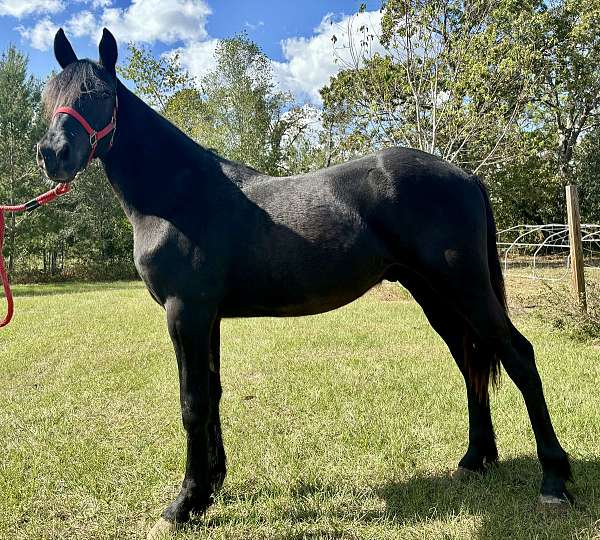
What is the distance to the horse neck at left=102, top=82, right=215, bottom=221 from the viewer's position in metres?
2.44

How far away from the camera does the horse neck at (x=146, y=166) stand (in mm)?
2443

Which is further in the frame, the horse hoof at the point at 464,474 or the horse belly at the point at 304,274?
the horse hoof at the point at 464,474

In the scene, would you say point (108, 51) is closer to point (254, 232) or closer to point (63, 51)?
point (63, 51)

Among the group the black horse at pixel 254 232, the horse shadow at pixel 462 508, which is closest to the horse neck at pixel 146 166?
the black horse at pixel 254 232

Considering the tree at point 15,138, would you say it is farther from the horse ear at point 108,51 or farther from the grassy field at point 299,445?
the horse ear at point 108,51

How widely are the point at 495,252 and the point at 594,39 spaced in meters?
21.1

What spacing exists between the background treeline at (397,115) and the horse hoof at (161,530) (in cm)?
1036

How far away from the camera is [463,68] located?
1082 centimetres

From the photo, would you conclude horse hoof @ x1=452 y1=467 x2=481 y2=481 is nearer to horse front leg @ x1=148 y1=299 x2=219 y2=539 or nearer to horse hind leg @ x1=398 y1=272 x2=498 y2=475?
horse hind leg @ x1=398 y1=272 x2=498 y2=475

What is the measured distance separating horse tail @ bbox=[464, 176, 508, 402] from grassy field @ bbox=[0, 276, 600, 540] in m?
0.60

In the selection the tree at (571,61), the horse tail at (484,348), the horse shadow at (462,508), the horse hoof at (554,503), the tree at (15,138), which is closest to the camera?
the horse shadow at (462,508)

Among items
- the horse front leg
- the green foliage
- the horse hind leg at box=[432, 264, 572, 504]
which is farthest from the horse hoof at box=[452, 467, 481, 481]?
the green foliage

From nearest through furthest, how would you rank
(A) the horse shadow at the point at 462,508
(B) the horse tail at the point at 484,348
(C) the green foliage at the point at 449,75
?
(A) the horse shadow at the point at 462,508 → (B) the horse tail at the point at 484,348 → (C) the green foliage at the point at 449,75

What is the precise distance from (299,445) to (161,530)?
119cm
